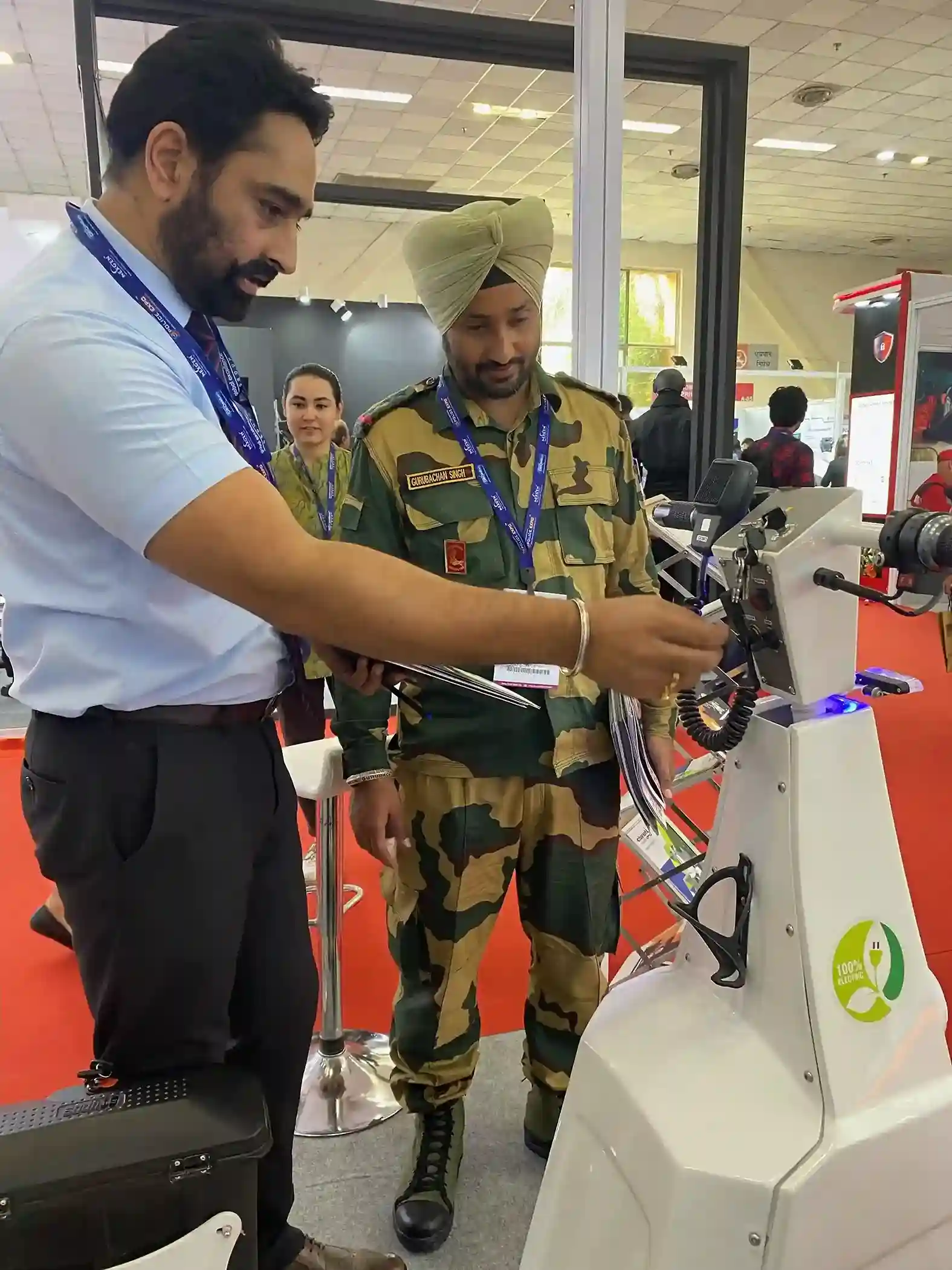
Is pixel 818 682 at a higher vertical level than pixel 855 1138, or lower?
higher

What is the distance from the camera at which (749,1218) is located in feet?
2.78

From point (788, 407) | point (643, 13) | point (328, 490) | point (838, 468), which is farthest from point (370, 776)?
point (838, 468)

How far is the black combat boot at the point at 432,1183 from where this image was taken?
145 cm

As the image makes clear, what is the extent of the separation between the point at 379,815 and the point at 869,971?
2.42 ft

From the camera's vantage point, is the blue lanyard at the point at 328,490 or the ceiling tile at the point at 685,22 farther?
the ceiling tile at the point at 685,22

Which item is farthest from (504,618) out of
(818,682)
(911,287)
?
(911,287)

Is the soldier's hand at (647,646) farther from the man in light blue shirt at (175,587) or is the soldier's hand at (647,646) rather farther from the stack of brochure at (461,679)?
the stack of brochure at (461,679)

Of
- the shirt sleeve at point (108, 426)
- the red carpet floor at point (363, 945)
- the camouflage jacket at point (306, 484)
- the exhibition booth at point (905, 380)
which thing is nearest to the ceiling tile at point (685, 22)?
the exhibition booth at point (905, 380)

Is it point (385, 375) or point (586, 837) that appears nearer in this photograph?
point (586, 837)

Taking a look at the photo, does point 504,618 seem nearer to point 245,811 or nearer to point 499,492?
point 245,811

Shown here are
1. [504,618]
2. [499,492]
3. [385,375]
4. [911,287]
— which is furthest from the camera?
[911,287]

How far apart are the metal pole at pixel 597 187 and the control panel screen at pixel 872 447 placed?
5.11m

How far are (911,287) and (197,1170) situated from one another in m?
7.73

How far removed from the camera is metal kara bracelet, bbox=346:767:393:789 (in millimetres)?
1422
